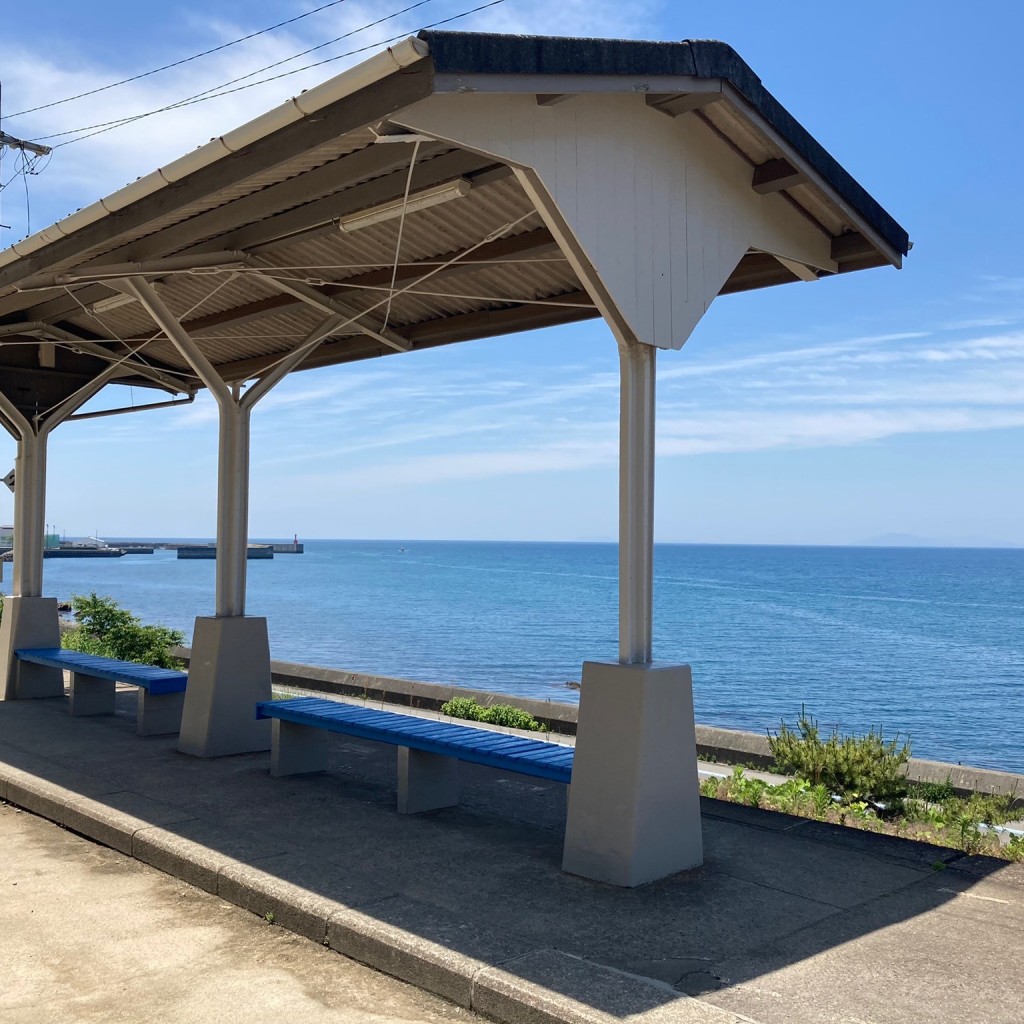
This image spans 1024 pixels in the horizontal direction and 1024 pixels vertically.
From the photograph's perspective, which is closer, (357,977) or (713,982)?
(713,982)

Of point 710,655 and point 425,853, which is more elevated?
point 425,853

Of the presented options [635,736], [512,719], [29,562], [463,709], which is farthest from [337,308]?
[463,709]

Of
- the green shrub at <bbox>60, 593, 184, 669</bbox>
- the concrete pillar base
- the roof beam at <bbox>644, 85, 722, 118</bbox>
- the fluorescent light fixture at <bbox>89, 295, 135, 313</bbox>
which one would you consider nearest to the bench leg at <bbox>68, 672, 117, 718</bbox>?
the concrete pillar base

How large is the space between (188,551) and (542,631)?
144 metres

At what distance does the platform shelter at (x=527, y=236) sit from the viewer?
15.0 ft

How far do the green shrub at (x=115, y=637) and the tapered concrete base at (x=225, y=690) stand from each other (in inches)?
290

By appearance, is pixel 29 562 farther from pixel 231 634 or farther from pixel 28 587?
pixel 231 634

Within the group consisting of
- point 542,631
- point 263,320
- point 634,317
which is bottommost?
point 542,631

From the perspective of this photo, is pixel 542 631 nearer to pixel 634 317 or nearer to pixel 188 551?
pixel 634 317

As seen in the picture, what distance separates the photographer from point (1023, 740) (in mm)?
25078

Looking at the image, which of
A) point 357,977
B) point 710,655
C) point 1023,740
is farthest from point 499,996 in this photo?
point 710,655

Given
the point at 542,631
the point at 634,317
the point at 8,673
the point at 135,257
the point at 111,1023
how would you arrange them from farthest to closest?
the point at 542,631 < the point at 8,673 < the point at 135,257 < the point at 634,317 < the point at 111,1023

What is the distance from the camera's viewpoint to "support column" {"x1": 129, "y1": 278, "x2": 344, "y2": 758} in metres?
8.03

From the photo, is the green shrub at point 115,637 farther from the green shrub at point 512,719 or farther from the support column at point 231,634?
the support column at point 231,634
